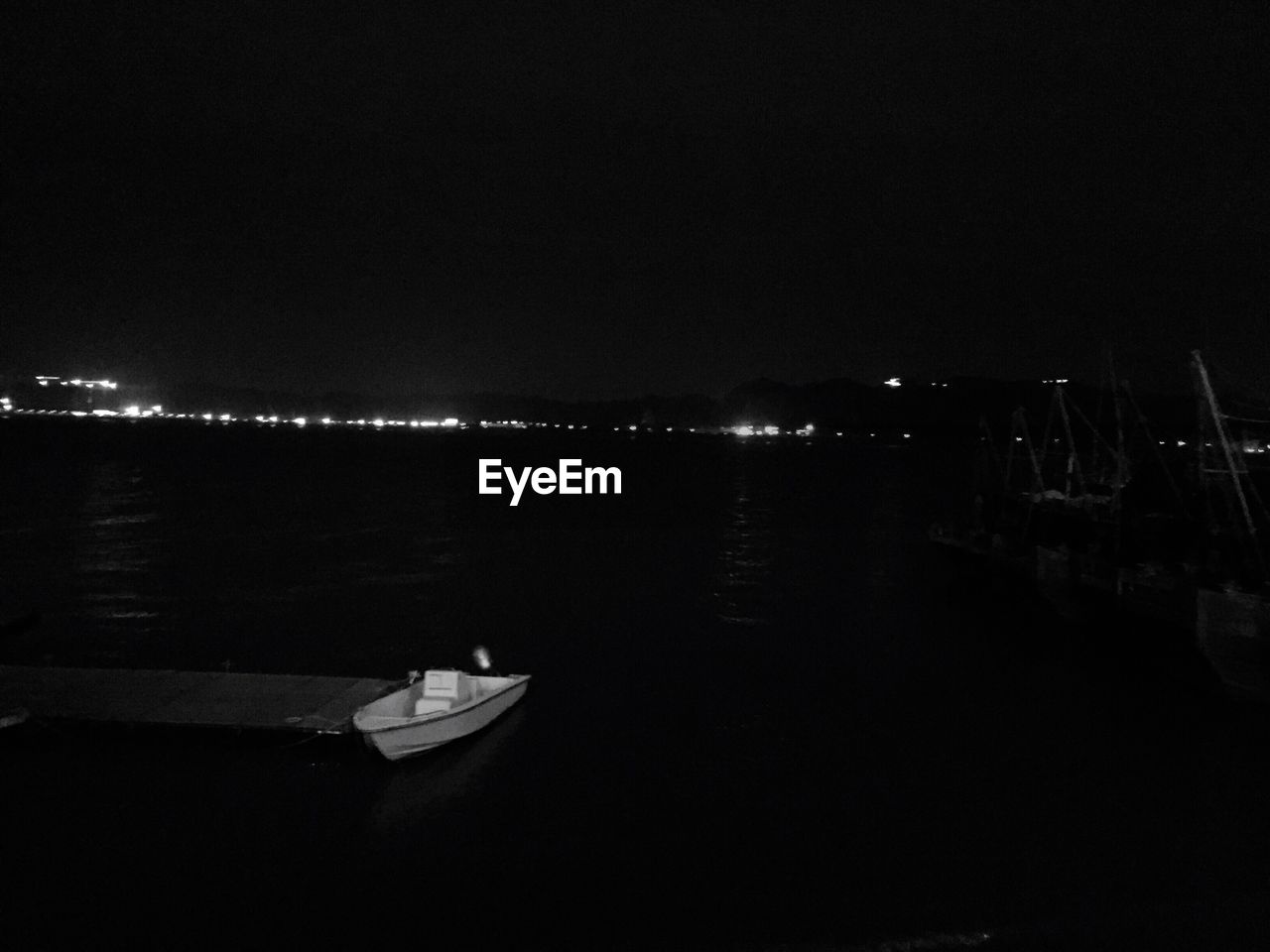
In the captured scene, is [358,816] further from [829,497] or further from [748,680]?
[829,497]

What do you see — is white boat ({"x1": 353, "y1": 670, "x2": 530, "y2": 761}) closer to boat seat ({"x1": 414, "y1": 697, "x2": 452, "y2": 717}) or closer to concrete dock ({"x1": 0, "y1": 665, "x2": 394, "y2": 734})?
boat seat ({"x1": 414, "y1": 697, "x2": 452, "y2": 717})

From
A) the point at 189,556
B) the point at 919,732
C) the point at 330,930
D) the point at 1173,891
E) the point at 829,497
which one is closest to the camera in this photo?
the point at 330,930

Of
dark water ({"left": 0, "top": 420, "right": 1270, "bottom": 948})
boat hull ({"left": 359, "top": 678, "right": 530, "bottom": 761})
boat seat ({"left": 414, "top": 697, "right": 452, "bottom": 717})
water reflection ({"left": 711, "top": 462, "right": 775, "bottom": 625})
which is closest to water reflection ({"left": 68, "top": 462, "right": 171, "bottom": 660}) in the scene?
dark water ({"left": 0, "top": 420, "right": 1270, "bottom": 948})

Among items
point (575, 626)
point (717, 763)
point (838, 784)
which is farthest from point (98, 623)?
point (838, 784)

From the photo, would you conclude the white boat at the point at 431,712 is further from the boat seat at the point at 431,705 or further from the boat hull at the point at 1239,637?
the boat hull at the point at 1239,637

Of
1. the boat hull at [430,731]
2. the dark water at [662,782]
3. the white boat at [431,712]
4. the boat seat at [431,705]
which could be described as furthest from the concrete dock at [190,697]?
the boat seat at [431,705]

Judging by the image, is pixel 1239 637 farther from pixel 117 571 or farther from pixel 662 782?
pixel 117 571
